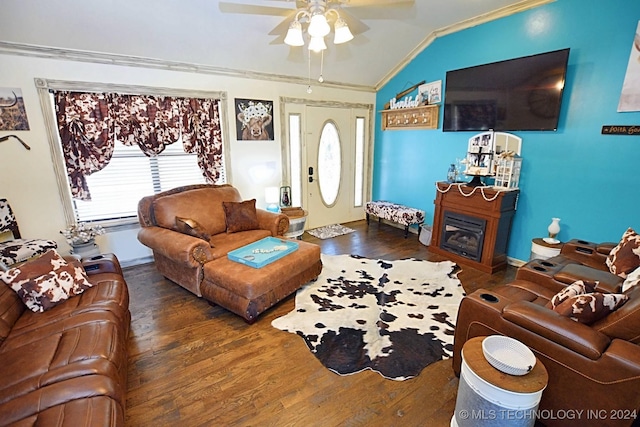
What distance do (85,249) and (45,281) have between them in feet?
4.75

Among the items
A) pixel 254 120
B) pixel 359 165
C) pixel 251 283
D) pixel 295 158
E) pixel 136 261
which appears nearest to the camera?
pixel 251 283

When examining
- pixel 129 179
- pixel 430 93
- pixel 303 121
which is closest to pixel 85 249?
pixel 129 179

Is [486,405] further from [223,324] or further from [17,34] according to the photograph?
[17,34]

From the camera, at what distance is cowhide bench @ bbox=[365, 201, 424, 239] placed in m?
4.70

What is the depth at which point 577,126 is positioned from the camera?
309 centimetres

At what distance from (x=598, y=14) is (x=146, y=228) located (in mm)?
4949

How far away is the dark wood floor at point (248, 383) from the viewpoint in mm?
1746

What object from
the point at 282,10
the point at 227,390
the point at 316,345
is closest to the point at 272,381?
the point at 227,390

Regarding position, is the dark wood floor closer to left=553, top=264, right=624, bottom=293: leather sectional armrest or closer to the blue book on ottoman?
the blue book on ottoman

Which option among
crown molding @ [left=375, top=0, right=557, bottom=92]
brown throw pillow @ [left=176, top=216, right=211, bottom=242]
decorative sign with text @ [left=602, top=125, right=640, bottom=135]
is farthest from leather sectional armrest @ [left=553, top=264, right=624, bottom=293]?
brown throw pillow @ [left=176, top=216, right=211, bottom=242]

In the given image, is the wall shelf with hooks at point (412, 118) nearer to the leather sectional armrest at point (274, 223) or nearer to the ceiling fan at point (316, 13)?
the ceiling fan at point (316, 13)

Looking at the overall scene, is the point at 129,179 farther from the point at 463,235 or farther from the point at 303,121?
the point at 463,235

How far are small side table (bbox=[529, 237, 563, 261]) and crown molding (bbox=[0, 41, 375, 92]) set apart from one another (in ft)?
12.4

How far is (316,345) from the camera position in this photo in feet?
7.66
